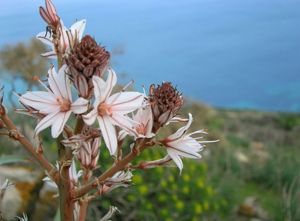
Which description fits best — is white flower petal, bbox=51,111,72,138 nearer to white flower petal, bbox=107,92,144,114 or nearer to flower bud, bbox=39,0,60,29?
white flower petal, bbox=107,92,144,114

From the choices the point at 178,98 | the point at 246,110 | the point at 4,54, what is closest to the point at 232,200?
the point at 178,98

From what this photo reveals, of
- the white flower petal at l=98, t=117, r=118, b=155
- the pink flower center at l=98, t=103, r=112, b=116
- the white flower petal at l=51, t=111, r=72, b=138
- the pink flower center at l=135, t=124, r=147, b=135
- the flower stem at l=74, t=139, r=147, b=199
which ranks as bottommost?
the flower stem at l=74, t=139, r=147, b=199

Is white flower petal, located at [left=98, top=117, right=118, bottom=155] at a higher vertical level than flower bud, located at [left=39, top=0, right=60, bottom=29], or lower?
lower

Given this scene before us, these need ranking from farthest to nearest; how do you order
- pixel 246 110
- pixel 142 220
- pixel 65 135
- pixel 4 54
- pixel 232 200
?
pixel 246 110, pixel 4 54, pixel 232 200, pixel 142 220, pixel 65 135

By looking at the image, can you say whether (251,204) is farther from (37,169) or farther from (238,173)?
(37,169)

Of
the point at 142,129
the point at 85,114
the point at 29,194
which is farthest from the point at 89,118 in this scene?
the point at 29,194

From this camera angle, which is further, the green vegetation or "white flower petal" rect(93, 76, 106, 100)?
the green vegetation

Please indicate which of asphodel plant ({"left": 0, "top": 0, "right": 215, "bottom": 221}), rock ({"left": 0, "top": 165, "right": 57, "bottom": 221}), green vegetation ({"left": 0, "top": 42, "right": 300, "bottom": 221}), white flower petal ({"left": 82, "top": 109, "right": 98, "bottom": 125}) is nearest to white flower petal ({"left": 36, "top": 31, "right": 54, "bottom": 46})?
asphodel plant ({"left": 0, "top": 0, "right": 215, "bottom": 221})
